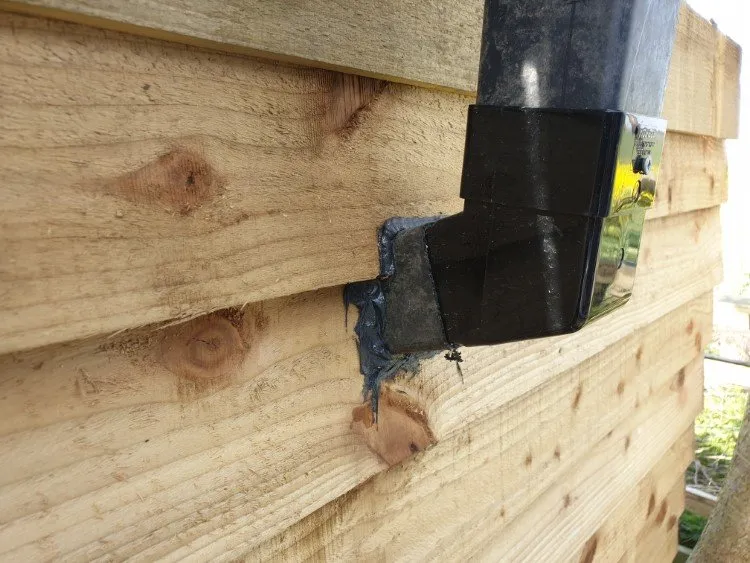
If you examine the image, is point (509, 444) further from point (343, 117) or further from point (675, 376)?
point (675, 376)

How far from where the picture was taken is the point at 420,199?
0.88 metres

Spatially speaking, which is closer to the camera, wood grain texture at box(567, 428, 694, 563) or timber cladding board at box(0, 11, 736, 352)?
timber cladding board at box(0, 11, 736, 352)

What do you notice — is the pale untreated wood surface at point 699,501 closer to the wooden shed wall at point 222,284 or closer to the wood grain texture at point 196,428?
the wooden shed wall at point 222,284

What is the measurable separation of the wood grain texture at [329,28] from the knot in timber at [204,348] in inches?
10.9

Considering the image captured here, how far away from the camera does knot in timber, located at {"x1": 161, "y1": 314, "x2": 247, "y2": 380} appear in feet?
2.14

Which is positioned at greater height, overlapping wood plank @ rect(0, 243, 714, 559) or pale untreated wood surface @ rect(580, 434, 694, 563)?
overlapping wood plank @ rect(0, 243, 714, 559)

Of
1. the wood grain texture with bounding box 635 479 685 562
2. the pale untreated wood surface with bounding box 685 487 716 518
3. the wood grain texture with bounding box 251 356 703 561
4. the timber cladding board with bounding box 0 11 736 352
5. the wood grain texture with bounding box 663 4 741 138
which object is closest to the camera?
the timber cladding board with bounding box 0 11 736 352

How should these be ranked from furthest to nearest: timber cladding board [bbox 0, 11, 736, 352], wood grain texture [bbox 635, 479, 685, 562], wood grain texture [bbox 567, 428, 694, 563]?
wood grain texture [bbox 635, 479, 685, 562]
wood grain texture [bbox 567, 428, 694, 563]
timber cladding board [bbox 0, 11, 736, 352]

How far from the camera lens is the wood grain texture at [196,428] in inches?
21.9

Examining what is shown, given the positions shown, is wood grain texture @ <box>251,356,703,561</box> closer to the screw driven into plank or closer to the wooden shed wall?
the wooden shed wall

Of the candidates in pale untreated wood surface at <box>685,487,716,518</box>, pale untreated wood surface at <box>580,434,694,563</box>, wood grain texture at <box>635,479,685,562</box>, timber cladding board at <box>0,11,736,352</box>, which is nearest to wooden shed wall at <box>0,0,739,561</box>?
timber cladding board at <box>0,11,736,352</box>

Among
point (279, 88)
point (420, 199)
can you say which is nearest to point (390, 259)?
point (420, 199)

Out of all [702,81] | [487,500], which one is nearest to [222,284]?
[487,500]

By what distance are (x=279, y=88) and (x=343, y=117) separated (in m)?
0.10
